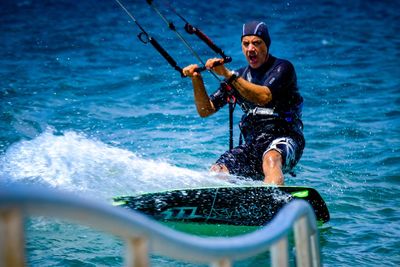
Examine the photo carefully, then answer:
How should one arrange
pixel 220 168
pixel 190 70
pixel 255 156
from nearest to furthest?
pixel 190 70, pixel 220 168, pixel 255 156

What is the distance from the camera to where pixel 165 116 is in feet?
35.3

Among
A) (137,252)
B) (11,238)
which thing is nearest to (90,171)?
(137,252)

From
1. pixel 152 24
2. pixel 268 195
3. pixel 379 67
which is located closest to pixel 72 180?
pixel 268 195

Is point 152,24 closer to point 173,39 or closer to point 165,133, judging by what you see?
point 173,39

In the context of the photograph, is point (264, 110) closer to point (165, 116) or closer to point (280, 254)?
point (280, 254)

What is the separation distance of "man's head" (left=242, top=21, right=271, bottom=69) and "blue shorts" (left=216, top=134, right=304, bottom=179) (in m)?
0.80

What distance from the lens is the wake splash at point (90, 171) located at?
6207 millimetres

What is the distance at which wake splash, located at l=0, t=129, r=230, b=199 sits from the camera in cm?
621

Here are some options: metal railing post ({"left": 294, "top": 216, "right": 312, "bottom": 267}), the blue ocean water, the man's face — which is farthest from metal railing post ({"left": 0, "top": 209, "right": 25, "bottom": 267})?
the man's face

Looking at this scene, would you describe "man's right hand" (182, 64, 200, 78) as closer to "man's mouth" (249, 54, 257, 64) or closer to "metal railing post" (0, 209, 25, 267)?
"man's mouth" (249, 54, 257, 64)

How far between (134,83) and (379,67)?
19.6 feet

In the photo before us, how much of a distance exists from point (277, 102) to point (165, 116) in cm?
489

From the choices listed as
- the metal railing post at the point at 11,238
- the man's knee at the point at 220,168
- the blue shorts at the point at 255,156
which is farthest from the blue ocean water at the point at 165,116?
the metal railing post at the point at 11,238

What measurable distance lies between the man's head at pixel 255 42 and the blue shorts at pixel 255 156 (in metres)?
0.80
